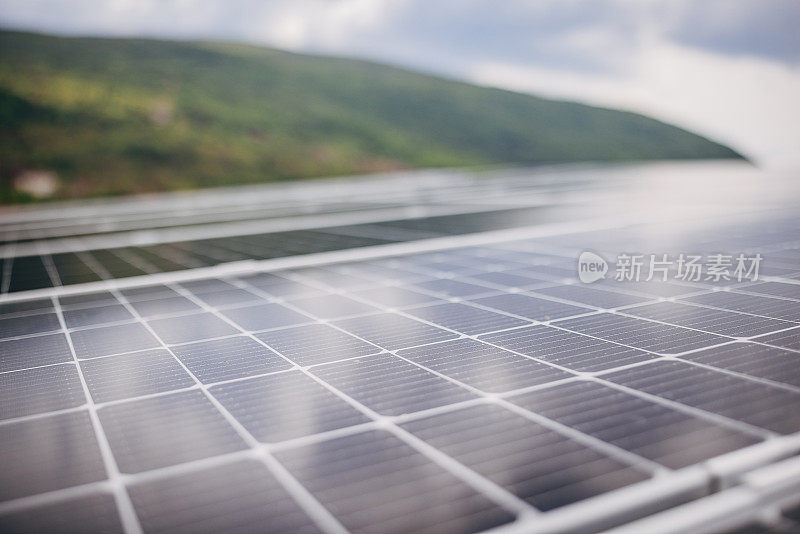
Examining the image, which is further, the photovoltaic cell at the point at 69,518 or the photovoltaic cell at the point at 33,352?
the photovoltaic cell at the point at 33,352

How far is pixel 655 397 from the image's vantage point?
4.89 meters

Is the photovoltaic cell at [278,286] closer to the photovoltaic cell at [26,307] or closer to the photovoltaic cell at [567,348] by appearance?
the photovoltaic cell at [26,307]

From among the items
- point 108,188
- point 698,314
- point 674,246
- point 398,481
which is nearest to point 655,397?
point 398,481

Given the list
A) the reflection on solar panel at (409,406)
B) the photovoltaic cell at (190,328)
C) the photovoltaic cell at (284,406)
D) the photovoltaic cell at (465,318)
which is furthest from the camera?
the photovoltaic cell at (190,328)

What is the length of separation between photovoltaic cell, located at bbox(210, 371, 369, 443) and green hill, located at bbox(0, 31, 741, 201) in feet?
142

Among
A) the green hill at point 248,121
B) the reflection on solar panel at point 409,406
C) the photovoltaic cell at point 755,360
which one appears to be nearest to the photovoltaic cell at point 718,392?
the reflection on solar panel at point 409,406

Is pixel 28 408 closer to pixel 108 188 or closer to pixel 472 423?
pixel 472 423

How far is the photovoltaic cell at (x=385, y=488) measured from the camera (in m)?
3.55

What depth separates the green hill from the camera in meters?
50.8

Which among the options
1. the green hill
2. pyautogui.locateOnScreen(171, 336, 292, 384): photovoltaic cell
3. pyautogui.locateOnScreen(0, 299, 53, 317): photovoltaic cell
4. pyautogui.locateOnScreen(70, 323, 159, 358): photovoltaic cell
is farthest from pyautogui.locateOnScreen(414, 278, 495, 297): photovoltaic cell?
the green hill

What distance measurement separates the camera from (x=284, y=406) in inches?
203

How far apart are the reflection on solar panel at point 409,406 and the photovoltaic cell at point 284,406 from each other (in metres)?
0.02

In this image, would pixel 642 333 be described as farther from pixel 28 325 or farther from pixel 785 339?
pixel 28 325

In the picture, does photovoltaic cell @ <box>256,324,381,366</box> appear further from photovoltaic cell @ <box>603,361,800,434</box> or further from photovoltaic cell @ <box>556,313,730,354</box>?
photovoltaic cell @ <box>603,361,800,434</box>
